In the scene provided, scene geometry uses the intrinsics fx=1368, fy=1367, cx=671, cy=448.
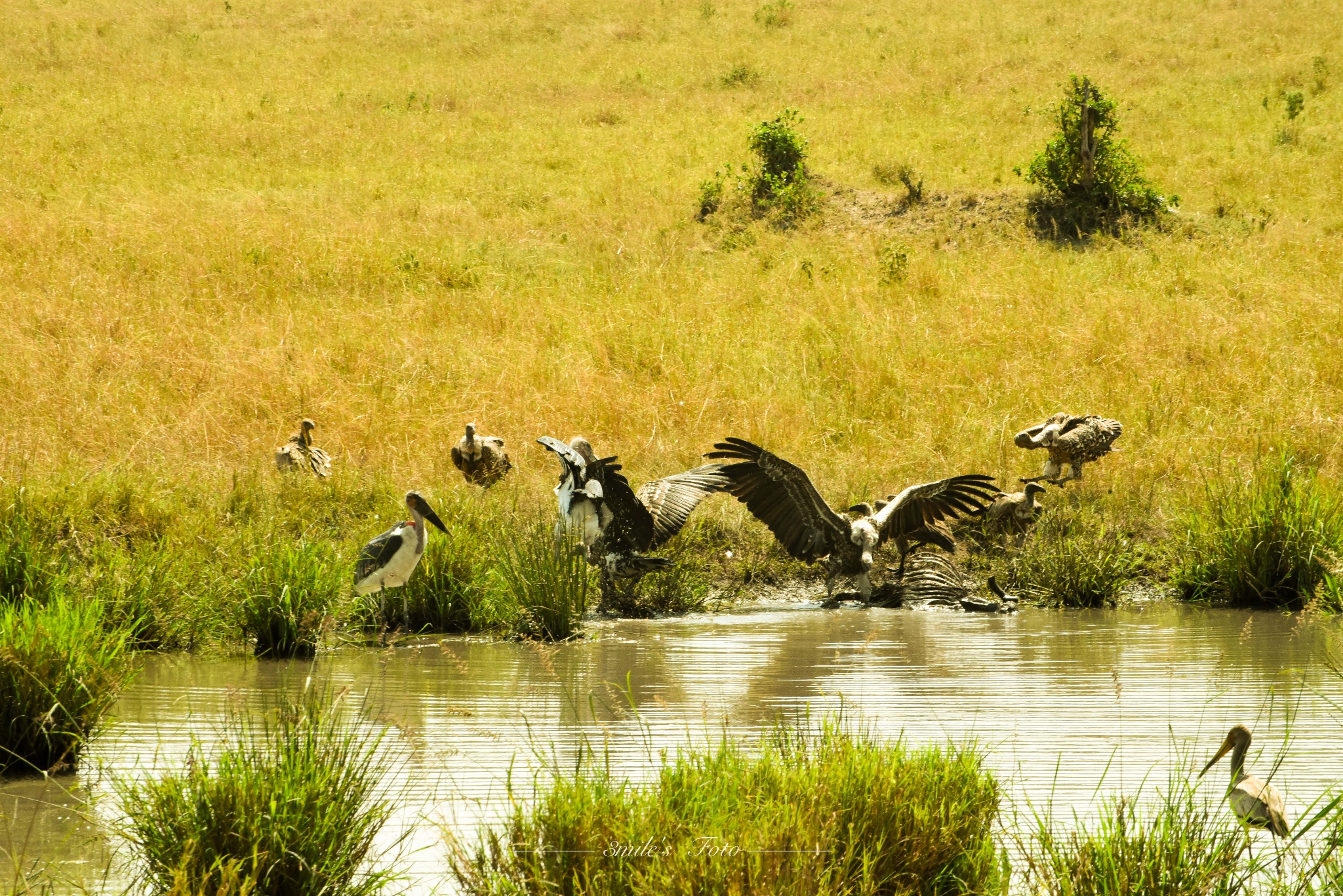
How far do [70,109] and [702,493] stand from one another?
23.9 meters

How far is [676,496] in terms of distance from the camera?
29.6ft

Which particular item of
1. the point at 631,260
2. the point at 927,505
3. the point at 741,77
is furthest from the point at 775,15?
the point at 927,505

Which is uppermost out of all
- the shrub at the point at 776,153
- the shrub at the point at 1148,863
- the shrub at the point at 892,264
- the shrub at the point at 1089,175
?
the shrub at the point at 776,153

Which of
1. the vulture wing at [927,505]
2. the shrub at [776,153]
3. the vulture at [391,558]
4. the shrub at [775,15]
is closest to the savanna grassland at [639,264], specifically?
the shrub at [776,153]

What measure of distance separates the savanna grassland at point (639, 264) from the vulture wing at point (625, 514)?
1241 millimetres

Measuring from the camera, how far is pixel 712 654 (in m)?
7.50

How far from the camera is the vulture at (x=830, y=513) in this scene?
8891 millimetres

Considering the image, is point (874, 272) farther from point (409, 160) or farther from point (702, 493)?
point (409, 160)

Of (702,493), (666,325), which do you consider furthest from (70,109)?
(702,493)

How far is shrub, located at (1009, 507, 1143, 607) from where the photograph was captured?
29.5 feet

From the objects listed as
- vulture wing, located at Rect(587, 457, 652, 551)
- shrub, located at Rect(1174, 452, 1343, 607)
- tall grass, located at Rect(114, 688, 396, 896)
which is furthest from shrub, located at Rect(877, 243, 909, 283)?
tall grass, located at Rect(114, 688, 396, 896)

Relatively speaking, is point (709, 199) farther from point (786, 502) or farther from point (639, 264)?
point (786, 502)

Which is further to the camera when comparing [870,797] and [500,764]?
[500,764]

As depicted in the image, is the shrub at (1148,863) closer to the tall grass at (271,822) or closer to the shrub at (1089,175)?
the tall grass at (271,822)
